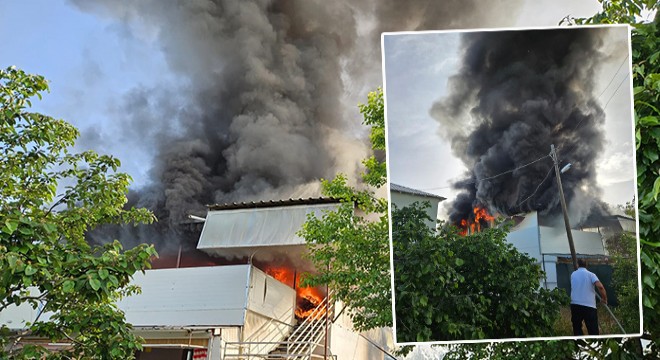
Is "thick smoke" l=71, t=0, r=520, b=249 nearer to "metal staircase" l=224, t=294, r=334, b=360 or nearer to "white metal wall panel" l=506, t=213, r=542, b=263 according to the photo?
"metal staircase" l=224, t=294, r=334, b=360

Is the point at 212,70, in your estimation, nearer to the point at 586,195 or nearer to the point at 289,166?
the point at 289,166

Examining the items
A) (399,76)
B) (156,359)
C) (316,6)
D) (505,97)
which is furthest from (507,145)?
(316,6)

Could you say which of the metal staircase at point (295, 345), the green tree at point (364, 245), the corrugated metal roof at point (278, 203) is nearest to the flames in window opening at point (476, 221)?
the green tree at point (364, 245)

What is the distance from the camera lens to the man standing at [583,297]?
1.54 metres

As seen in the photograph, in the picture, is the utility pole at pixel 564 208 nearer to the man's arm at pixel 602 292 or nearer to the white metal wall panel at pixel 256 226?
the man's arm at pixel 602 292

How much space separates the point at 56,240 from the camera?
417cm

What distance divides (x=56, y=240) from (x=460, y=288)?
3686 mm

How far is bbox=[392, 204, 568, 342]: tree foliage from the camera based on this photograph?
1.53 m

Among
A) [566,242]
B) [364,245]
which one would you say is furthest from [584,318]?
[364,245]

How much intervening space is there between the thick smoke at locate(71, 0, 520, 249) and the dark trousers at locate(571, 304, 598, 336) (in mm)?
15141

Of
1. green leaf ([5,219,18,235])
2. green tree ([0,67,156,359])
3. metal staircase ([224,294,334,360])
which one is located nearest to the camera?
green leaf ([5,219,18,235])

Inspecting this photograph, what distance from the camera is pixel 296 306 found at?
10898mm

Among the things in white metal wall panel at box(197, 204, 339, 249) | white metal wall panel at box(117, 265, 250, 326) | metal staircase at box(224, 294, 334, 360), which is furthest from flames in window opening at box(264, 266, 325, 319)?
white metal wall panel at box(117, 265, 250, 326)

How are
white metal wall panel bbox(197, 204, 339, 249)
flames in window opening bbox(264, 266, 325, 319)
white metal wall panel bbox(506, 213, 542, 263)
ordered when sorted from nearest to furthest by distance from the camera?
white metal wall panel bbox(506, 213, 542, 263) < white metal wall panel bbox(197, 204, 339, 249) < flames in window opening bbox(264, 266, 325, 319)
